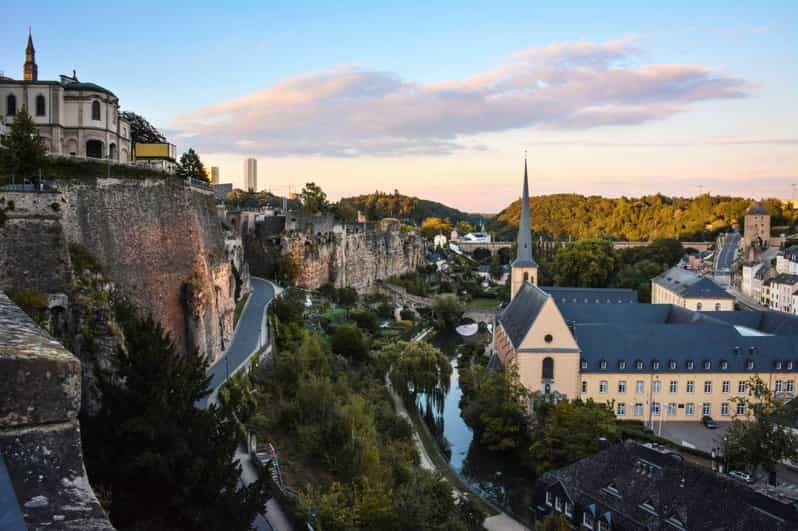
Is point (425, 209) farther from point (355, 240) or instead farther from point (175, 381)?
point (175, 381)

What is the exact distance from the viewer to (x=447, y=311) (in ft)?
192

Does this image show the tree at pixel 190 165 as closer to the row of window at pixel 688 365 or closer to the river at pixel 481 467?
the river at pixel 481 467

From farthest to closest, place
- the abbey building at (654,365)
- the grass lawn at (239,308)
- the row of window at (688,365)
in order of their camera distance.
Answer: the grass lawn at (239,308) < the row of window at (688,365) < the abbey building at (654,365)

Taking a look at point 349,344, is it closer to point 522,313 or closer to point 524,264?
point 522,313

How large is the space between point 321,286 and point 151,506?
→ 44468 millimetres

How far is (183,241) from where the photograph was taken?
85.8ft

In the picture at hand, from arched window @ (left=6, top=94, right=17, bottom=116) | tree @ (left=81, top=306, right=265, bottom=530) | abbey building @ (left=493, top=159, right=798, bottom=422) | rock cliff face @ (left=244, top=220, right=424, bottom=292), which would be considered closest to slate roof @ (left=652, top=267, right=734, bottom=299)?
abbey building @ (left=493, top=159, right=798, bottom=422)

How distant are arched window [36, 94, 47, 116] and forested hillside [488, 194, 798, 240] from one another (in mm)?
80452

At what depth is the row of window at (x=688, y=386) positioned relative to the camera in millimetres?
31516

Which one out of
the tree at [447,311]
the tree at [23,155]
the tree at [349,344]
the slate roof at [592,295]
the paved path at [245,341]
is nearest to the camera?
the tree at [23,155]

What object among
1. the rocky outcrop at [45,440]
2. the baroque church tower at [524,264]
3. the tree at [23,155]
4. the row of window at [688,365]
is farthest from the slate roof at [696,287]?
the rocky outcrop at [45,440]

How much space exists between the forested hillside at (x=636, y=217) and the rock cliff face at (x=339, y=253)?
33.0 metres

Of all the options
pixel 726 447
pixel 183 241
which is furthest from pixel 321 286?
pixel 726 447

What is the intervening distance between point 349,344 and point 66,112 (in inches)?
665
